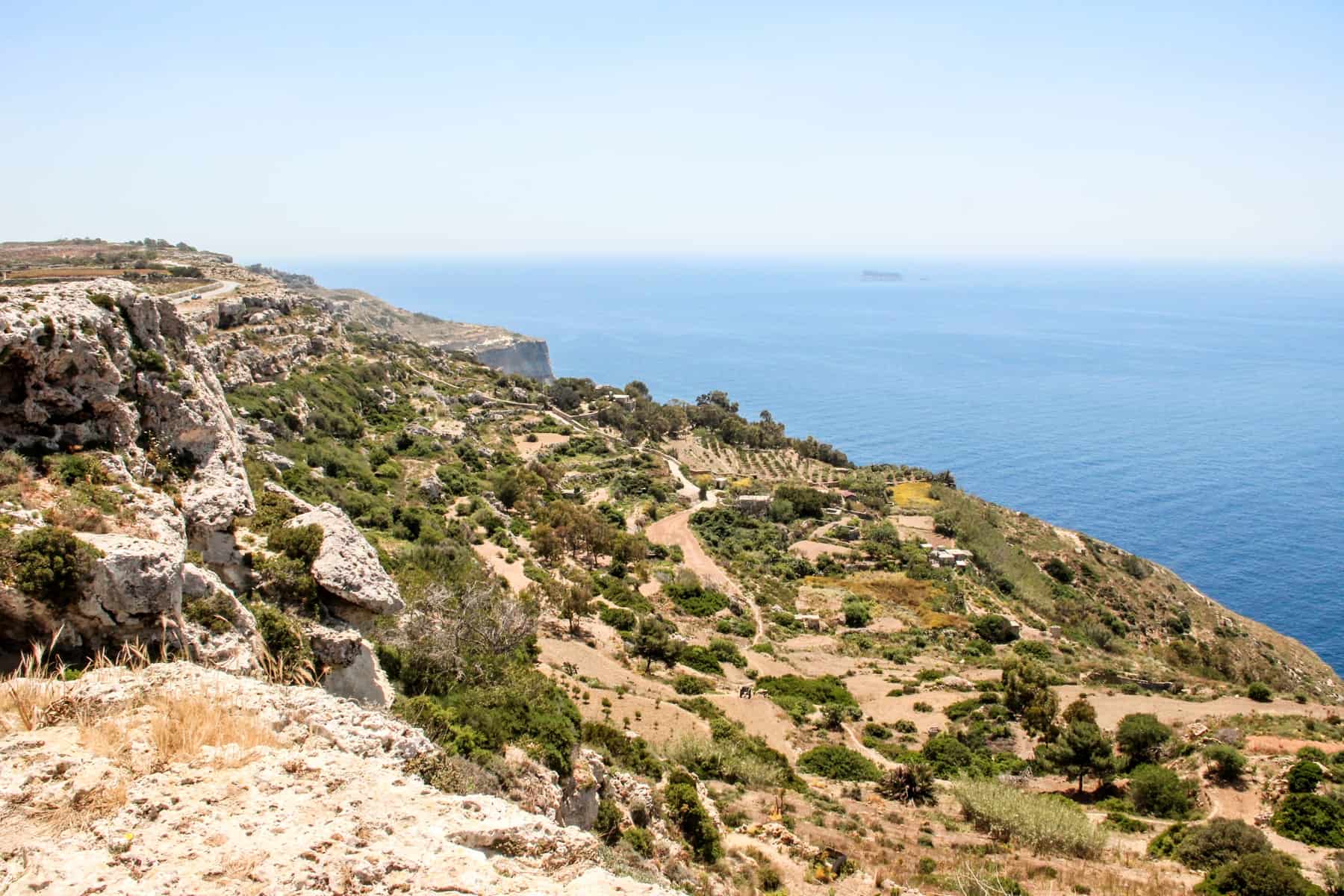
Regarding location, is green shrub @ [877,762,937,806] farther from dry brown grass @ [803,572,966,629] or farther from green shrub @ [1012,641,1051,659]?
dry brown grass @ [803,572,966,629]

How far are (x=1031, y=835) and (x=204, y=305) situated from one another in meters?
48.9

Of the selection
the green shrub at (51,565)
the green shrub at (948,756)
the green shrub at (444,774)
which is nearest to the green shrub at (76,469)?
the green shrub at (51,565)

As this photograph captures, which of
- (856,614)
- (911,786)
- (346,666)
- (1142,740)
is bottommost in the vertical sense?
(856,614)

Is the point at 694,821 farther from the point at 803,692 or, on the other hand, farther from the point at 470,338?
the point at 470,338

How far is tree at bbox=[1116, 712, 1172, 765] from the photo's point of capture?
22734 mm

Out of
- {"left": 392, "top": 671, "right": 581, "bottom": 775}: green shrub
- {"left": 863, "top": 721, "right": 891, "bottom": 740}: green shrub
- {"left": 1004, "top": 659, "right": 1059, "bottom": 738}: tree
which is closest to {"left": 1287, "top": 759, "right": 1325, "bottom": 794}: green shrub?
{"left": 1004, "top": 659, "right": 1059, "bottom": 738}: tree

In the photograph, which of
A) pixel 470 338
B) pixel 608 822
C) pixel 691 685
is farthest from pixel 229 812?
pixel 470 338

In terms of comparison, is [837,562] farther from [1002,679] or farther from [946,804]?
[946,804]

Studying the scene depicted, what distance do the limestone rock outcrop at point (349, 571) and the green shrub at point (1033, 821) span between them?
14.6 meters

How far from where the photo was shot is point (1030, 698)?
2650cm

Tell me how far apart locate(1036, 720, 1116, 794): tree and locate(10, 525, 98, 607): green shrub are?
944 inches

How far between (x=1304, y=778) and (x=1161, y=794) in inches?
149

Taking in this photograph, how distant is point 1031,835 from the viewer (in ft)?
54.3

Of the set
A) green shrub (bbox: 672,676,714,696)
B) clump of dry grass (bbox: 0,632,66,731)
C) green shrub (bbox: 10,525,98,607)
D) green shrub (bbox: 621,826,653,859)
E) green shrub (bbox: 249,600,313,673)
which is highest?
green shrub (bbox: 10,525,98,607)
